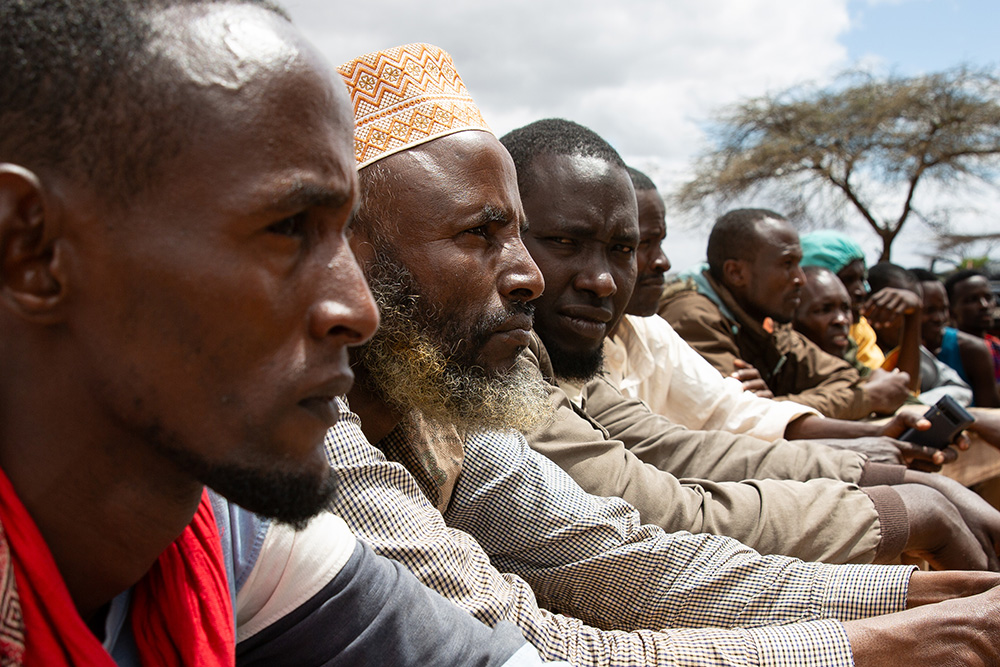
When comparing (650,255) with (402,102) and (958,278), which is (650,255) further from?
(958,278)

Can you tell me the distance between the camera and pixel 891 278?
8031mm

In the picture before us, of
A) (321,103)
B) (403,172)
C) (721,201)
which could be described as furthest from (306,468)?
(721,201)

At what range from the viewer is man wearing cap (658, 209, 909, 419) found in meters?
4.91

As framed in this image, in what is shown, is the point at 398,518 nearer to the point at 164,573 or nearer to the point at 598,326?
the point at 164,573

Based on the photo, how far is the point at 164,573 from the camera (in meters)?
1.05

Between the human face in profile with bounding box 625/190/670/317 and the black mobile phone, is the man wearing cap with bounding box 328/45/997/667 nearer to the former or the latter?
the black mobile phone

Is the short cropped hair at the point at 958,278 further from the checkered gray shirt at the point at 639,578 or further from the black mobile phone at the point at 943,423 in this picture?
the checkered gray shirt at the point at 639,578

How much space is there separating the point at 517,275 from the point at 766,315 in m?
3.80

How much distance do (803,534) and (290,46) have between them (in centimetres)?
218

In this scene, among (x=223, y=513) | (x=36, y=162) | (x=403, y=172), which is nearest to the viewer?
(x=36, y=162)

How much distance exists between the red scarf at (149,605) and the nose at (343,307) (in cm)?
37

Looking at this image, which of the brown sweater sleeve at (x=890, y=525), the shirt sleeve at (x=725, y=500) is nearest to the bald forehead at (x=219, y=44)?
the shirt sleeve at (x=725, y=500)

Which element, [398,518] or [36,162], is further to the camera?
[398,518]

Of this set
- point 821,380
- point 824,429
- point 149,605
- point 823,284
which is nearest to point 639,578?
point 149,605
